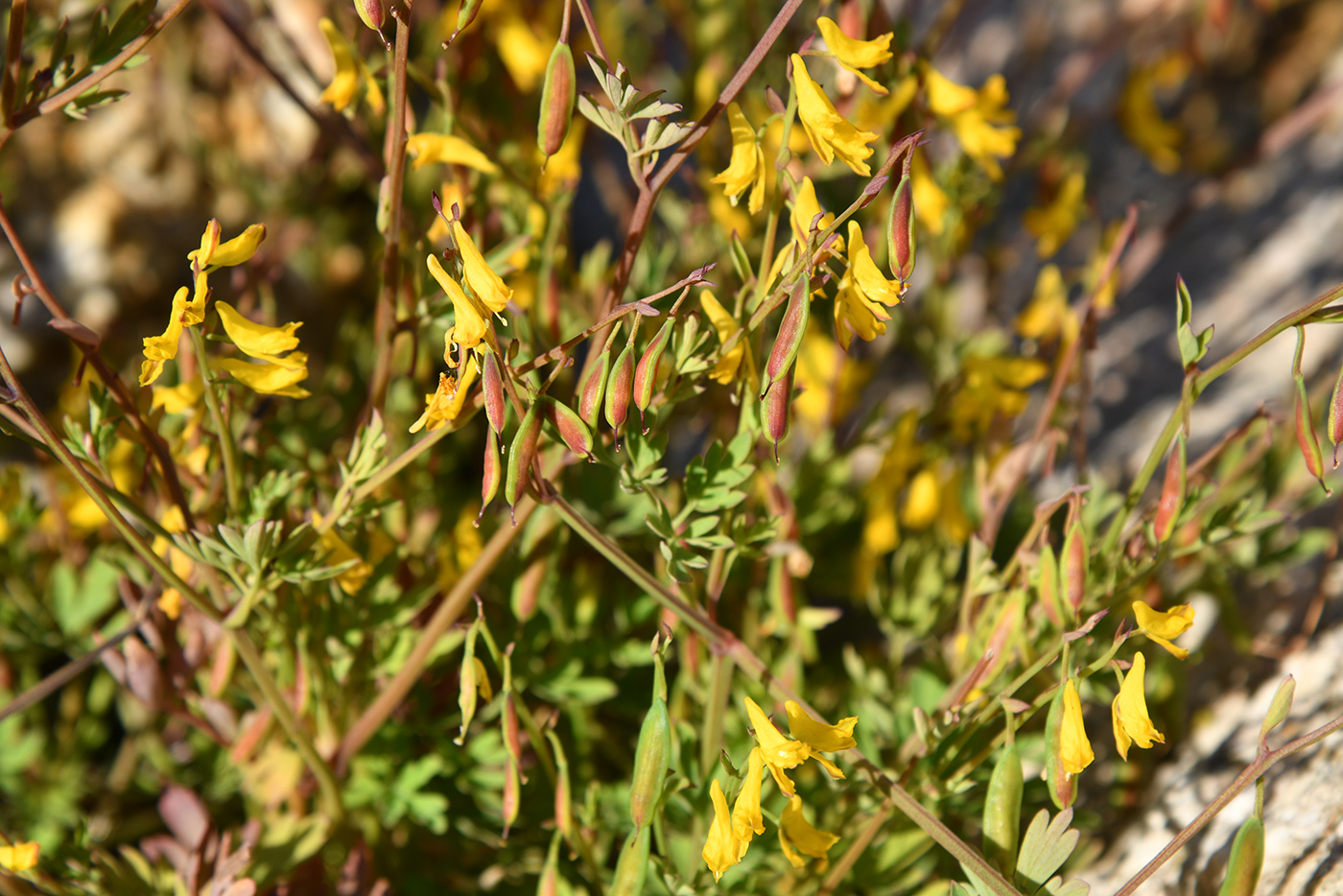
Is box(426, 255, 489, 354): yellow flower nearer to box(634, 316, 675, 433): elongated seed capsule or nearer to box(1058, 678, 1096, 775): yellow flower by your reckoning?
box(634, 316, 675, 433): elongated seed capsule

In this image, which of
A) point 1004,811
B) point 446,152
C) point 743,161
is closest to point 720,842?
point 1004,811

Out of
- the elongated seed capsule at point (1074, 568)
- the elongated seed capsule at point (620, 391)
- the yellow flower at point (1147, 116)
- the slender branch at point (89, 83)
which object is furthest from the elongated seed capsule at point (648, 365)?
the yellow flower at point (1147, 116)

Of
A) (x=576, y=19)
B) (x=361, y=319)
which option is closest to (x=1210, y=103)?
(x=576, y=19)

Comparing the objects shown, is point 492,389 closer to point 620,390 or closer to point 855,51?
point 620,390

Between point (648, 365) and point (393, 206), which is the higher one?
point (393, 206)

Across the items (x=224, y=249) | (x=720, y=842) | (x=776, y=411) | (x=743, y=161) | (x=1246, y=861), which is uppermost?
(x=224, y=249)

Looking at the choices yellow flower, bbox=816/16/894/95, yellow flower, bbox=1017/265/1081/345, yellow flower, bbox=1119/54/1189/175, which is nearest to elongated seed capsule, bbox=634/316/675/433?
yellow flower, bbox=816/16/894/95

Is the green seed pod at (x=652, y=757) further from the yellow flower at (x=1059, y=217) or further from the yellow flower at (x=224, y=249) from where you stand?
the yellow flower at (x=1059, y=217)
